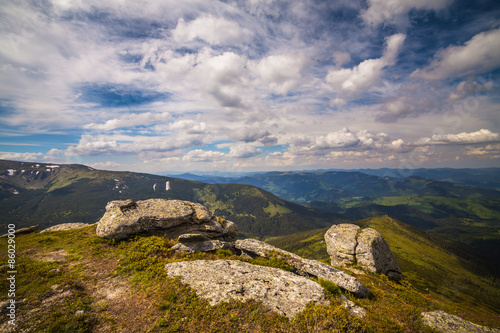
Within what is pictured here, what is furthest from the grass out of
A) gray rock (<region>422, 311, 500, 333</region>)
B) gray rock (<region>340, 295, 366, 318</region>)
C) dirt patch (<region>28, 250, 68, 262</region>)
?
gray rock (<region>422, 311, 500, 333</region>)

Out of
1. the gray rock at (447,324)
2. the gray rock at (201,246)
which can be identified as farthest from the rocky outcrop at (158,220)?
the gray rock at (447,324)

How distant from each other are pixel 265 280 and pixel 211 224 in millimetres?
→ 13388

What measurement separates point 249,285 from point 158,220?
44.7ft

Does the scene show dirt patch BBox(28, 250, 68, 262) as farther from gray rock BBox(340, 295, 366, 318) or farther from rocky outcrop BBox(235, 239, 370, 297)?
gray rock BBox(340, 295, 366, 318)

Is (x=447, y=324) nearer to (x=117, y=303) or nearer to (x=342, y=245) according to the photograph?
(x=342, y=245)

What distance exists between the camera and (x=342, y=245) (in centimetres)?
2586

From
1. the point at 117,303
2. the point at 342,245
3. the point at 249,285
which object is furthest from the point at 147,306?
the point at 342,245

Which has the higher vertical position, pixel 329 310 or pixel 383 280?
pixel 329 310

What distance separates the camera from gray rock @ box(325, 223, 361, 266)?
81.6 feet

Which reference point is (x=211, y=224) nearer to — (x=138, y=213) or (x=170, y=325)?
(x=138, y=213)

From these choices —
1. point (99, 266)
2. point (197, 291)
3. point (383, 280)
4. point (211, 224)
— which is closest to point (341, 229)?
point (383, 280)

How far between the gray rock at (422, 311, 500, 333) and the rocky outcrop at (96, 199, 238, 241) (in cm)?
1927

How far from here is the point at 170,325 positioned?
9.95m

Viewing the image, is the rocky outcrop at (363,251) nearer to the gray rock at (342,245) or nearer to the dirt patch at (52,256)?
the gray rock at (342,245)
